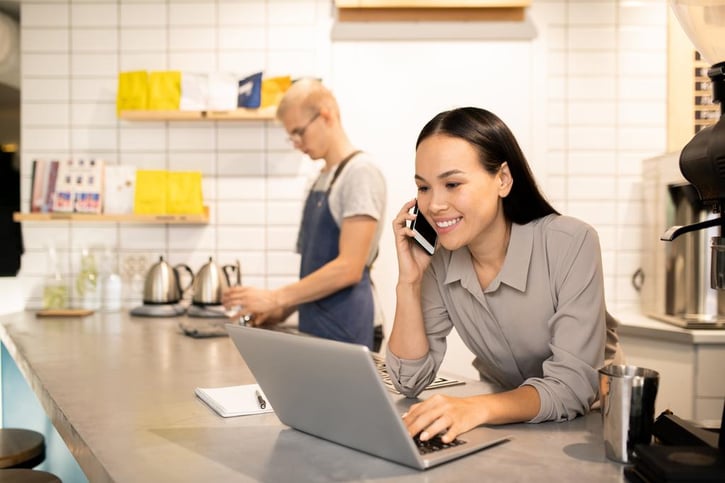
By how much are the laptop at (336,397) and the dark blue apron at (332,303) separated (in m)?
1.26

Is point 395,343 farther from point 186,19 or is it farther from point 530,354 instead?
point 186,19

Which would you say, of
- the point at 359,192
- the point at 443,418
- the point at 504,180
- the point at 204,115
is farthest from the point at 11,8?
the point at 443,418

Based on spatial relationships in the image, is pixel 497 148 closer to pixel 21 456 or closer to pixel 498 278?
pixel 498 278

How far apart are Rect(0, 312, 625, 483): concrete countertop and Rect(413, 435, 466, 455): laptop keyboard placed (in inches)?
1.4

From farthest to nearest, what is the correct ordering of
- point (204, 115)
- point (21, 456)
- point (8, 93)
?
point (8, 93) < point (204, 115) < point (21, 456)

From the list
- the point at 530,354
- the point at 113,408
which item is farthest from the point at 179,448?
the point at 530,354

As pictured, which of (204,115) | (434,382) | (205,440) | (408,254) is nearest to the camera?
(205,440)

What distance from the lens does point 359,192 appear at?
2.37m

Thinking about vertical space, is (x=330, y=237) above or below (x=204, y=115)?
below

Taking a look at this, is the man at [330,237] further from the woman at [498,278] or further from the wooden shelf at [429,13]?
the wooden shelf at [429,13]

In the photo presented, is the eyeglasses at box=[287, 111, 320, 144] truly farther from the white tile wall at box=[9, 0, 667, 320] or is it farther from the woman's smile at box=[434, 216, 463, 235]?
the woman's smile at box=[434, 216, 463, 235]

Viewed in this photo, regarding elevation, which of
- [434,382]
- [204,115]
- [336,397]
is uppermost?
[204,115]

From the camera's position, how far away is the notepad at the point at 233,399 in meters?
1.36

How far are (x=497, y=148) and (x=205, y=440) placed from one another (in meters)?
0.79
